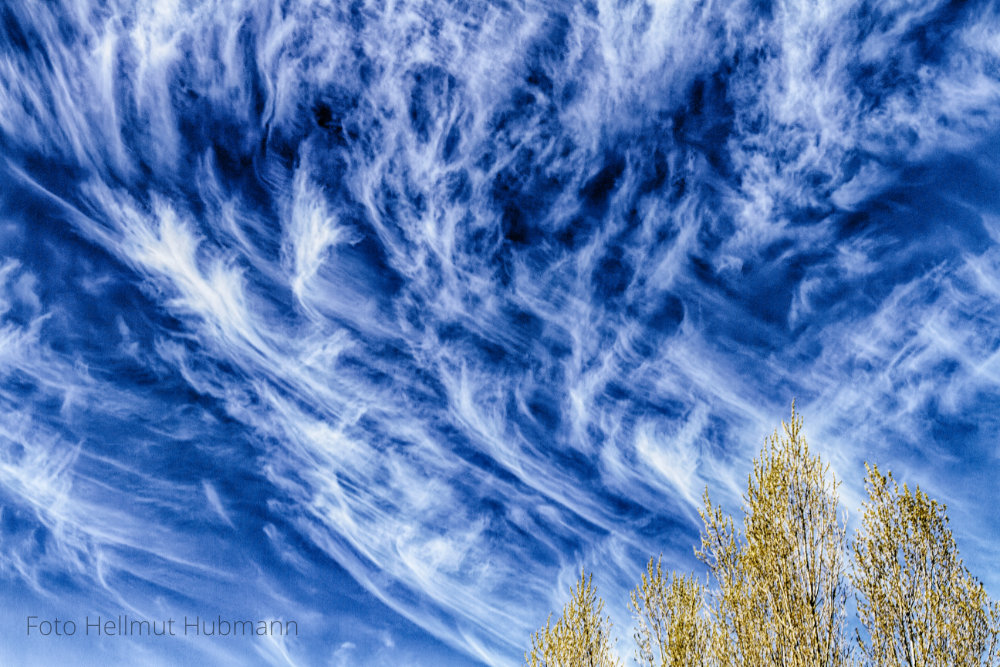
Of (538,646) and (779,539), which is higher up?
(779,539)

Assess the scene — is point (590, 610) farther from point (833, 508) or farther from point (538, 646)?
point (833, 508)

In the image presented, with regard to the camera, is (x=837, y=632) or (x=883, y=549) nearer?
(x=837, y=632)

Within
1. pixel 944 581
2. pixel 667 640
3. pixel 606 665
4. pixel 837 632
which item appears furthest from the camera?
pixel 606 665

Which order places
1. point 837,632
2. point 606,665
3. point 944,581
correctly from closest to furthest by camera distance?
point 837,632 → point 944,581 → point 606,665

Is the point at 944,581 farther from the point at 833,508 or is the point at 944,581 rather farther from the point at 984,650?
the point at 833,508

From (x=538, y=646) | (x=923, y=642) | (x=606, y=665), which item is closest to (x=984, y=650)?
(x=923, y=642)

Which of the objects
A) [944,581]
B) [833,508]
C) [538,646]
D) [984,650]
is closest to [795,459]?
[833,508]

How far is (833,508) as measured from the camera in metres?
11.4

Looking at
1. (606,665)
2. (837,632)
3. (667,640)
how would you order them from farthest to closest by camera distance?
(606,665), (667,640), (837,632)

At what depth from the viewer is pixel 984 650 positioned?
10602mm

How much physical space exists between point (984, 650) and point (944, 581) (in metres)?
1.11

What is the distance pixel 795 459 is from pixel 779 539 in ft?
5.06

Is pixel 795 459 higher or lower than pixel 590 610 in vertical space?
higher

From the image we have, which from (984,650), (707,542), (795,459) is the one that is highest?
(795,459)
